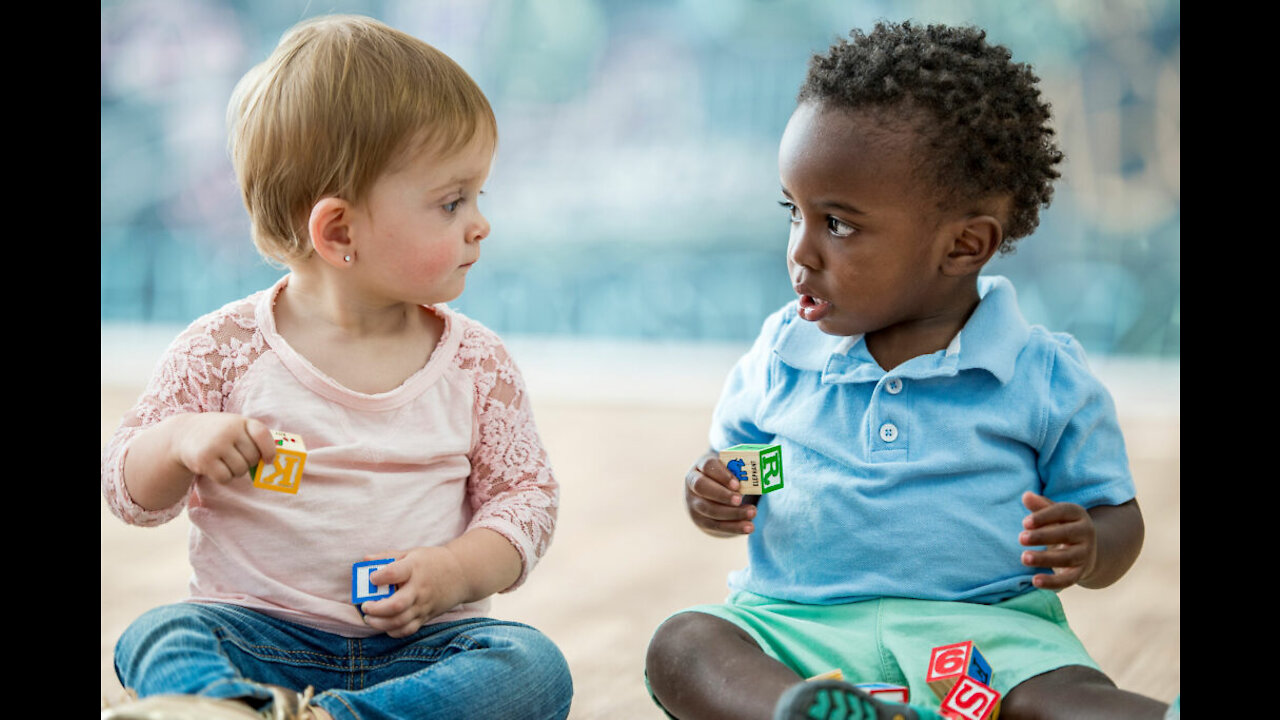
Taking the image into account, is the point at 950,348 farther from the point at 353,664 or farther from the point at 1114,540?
the point at 353,664

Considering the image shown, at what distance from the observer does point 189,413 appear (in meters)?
1.32

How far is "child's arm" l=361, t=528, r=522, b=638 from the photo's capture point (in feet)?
4.31

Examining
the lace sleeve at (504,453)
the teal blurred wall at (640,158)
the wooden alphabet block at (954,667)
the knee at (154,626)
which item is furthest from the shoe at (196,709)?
the teal blurred wall at (640,158)

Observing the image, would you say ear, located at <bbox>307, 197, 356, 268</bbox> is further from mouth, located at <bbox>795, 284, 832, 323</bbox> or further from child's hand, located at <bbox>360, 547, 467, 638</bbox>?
mouth, located at <bbox>795, 284, 832, 323</bbox>

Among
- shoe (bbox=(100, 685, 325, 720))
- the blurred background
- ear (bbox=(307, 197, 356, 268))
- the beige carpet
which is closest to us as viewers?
shoe (bbox=(100, 685, 325, 720))

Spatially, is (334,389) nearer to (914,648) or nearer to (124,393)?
(914,648)

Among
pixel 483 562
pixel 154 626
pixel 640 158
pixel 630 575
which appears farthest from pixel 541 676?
pixel 640 158

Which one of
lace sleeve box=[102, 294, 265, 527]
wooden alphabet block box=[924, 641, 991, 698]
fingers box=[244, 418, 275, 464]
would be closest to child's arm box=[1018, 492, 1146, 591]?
wooden alphabet block box=[924, 641, 991, 698]

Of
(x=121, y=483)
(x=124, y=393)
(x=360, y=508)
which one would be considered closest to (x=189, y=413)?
(x=121, y=483)

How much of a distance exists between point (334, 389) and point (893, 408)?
0.62 metres

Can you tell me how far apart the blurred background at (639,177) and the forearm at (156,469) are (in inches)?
88.6

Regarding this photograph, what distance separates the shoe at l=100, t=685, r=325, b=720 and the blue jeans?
0.9 inches

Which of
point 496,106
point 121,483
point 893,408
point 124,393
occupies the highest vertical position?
point 496,106

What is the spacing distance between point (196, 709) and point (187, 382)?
464 mm
